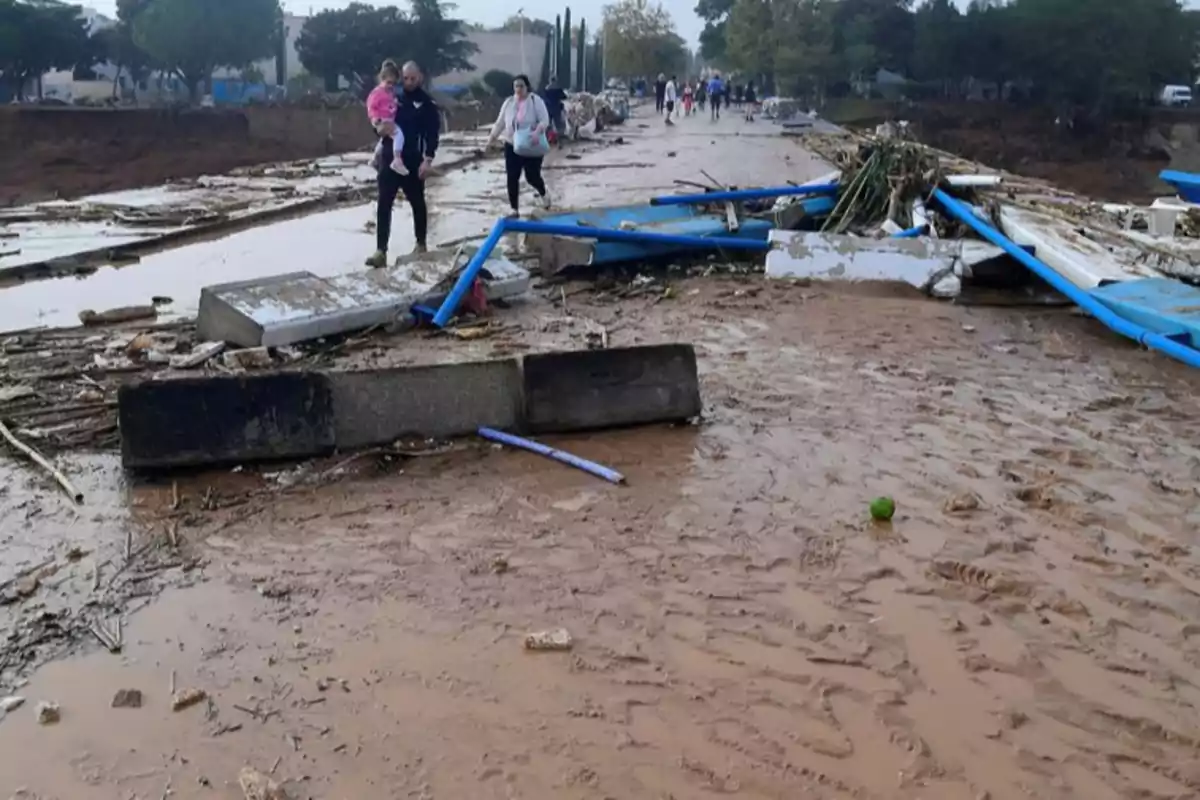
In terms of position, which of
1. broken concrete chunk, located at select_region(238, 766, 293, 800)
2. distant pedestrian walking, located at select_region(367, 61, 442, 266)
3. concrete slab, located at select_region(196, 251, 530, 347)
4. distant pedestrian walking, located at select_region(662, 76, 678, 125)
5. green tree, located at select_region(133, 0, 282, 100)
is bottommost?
broken concrete chunk, located at select_region(238, 766, 293, 800)

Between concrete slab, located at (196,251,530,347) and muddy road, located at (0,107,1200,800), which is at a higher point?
concrete slab, located at (196,251,530,347)

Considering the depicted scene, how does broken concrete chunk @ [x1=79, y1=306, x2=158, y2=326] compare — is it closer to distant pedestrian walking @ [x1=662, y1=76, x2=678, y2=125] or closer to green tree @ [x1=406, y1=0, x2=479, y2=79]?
distant pedestrian walking @ [x1=662, y1=76, x2=678, y2=125]

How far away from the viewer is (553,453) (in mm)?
5168

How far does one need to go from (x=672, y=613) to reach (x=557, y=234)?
18.9 feet

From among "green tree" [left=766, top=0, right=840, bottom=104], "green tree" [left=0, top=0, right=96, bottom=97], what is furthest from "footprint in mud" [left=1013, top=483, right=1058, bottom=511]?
"green tree" [left=766, top=0, right=840, bottom=104]

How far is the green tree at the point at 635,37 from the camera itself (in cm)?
7700

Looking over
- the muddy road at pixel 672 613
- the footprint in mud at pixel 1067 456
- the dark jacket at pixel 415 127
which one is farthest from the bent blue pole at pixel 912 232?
the footprint in mud at pixel 1067 456

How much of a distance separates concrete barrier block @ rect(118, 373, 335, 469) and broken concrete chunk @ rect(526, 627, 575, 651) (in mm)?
1957

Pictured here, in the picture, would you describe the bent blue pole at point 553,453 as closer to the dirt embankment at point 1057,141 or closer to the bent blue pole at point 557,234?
the bent blue pole at point 557,234

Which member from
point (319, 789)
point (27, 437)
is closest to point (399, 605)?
point (319, 789)

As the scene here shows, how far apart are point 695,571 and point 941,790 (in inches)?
53.9

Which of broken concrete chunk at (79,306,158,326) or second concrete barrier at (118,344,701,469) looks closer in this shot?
second concrete barrier at (118,344,701,469)

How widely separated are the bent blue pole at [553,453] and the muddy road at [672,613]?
6cm

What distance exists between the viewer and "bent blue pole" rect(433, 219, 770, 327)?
749cm
